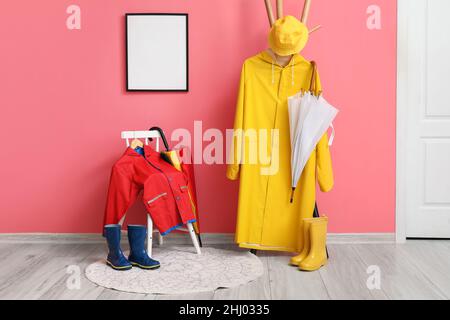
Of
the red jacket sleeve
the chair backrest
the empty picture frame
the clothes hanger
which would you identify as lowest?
the red jacket sleeve

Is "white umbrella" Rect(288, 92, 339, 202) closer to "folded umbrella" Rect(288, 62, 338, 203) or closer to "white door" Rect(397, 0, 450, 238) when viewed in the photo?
"folded umbrella" Rect(288, 62, 338, 203)

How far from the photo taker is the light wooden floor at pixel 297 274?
233 centimetres

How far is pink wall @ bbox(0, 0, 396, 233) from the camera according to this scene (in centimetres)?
320

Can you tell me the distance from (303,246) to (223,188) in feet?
2.21

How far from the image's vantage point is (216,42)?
10.6ft

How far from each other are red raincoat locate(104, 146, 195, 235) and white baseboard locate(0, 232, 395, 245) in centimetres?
41

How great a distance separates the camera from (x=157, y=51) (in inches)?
126

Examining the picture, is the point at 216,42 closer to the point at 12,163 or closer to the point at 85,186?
the point at 85,186

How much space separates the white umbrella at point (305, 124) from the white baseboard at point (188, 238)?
650 millimetres

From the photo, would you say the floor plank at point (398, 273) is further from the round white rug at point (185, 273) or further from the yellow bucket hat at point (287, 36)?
the yellow bucket hat at point (287, 36)

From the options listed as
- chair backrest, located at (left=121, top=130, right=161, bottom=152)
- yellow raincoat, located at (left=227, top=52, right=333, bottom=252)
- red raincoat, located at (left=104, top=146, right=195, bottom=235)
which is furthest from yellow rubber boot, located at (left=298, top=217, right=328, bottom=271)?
chair backrest, located at (left=121, top=130, right=161, bottom=152)

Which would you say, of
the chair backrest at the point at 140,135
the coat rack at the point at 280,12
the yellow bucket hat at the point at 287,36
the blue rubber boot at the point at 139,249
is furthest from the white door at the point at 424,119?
the blue rubber boot at the point at 139,249

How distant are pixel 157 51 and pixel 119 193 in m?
0.92

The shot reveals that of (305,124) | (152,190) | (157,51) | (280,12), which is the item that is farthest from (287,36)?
(152,190)
